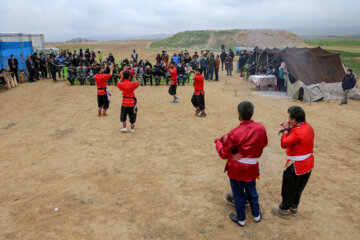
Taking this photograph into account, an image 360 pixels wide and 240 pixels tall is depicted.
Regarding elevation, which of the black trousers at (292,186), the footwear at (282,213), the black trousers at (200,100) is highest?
the black trousers at (200,100)

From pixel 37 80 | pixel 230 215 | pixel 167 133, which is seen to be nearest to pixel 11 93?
pixel 37 80

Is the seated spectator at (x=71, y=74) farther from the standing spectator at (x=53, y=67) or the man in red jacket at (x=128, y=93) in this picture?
the man in red jacket at (x=128, y=93)

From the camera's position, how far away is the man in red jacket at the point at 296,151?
3.26m

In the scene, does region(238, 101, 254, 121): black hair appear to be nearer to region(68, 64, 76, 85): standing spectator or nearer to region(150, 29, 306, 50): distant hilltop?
region(68, 64, 76, 85): standing spectator

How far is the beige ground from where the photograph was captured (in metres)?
3.56

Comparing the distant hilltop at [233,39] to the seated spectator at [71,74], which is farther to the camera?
the distant hilltop at [233,39]

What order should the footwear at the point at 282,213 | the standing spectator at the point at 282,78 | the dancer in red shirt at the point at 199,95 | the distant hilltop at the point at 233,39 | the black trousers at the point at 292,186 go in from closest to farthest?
1. the black trousers at the point at 292,186
2. the footwear at the point at 282,213
3. the dancer in red shirt at the point at 199,95
4. the standing spectator at the point at 282,78
5. the distant hilltop at the point at 233,39

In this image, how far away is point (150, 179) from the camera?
16.0 ft

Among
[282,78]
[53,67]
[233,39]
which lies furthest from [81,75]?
[233,39]

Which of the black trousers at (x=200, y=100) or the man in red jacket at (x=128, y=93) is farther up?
the man in red jacket at (x=128, y=93)

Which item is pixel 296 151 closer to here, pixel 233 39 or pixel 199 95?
pixel 199 95

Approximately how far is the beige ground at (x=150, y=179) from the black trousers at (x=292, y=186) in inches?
11.3

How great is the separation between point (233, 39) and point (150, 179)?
58022 mm

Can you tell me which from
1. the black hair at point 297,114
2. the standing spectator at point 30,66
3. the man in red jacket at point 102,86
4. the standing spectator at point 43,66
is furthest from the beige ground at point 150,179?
the standing spectator at point 43,66
